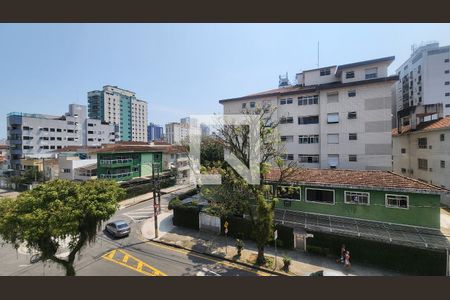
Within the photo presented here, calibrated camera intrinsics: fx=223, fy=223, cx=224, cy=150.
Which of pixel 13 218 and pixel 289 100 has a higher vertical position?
pixel 289 100

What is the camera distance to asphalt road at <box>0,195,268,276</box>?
1330 centimetres

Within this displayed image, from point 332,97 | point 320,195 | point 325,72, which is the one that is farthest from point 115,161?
point 325,72

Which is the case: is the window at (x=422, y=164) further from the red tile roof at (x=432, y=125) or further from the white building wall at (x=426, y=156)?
the red tile roof at (x=432, y=125)

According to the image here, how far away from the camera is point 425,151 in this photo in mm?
25844

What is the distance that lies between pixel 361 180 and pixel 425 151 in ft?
52.1

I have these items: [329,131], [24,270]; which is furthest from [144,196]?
[329,131]

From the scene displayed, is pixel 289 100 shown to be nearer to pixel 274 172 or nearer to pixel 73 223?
pixel 274 172

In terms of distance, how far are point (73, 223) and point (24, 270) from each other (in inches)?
326

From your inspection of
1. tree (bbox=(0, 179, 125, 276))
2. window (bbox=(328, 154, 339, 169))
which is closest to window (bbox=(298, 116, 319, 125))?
window (bbox=(328, 154, 339, 169))

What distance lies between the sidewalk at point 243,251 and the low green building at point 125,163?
52.5ft

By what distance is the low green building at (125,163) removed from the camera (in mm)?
33594

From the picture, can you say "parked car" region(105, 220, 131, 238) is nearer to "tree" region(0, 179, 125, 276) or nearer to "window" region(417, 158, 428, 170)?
"tree" region(0, 179, 125, 276)

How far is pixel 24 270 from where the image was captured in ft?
45.1

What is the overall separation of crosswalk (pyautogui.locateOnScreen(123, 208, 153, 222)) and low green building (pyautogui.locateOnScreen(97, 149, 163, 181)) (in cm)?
908
